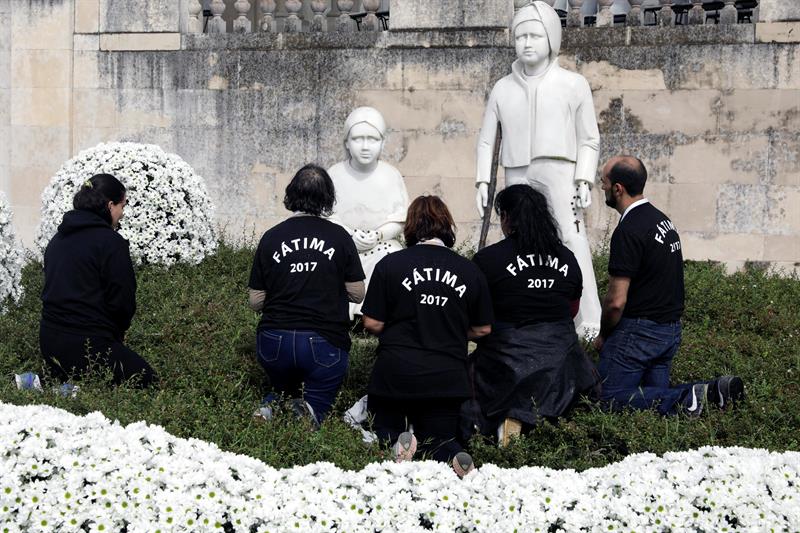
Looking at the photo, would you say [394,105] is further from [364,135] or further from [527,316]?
[527,316]

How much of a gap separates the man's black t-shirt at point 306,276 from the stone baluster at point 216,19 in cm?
565

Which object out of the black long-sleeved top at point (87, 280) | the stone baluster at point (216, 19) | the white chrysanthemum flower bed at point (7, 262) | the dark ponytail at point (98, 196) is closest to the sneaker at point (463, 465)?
the black long-sleeved top at point (87, 280)

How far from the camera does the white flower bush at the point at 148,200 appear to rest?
9.36 m

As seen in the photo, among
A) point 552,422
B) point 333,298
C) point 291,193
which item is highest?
point 291,193

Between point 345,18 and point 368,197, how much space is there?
374 centimetres

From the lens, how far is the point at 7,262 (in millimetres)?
7953

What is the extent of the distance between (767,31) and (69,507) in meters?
7.68

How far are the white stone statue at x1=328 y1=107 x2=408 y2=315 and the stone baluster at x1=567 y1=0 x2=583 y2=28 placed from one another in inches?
129

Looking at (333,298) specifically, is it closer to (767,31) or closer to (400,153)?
(400,153)

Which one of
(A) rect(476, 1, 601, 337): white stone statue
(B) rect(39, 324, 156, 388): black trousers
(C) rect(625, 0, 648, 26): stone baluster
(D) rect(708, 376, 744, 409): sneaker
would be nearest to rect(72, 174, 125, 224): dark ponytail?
(B) rect(39, 324, 156, 388): black trousers

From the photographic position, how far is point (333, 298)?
19.3 feet

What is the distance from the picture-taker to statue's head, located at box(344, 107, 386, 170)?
24.6 ft

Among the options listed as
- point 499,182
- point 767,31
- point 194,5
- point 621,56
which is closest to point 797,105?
point 767,31

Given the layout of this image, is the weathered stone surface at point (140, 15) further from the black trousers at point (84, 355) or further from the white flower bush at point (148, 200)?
the black trousers at point (84, 355)
